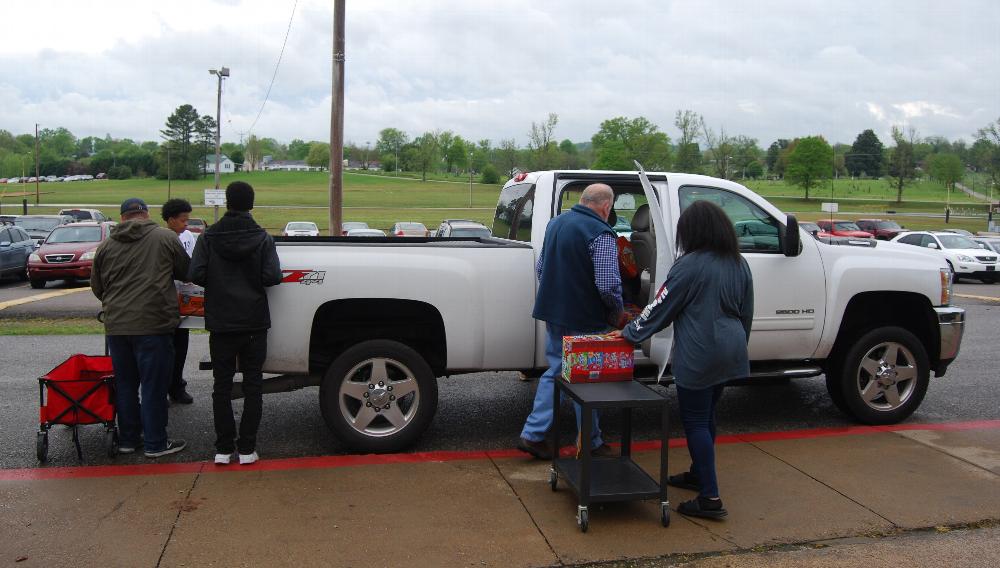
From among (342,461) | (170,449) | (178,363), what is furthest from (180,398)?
(342,461)

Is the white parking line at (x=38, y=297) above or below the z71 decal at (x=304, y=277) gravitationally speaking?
below

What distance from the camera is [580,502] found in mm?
4273

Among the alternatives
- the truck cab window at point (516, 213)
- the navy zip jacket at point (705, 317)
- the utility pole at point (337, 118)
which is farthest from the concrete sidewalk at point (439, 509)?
the utility pole at point (337, 118)

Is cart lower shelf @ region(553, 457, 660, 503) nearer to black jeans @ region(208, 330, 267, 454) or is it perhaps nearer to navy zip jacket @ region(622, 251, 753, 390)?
navy zip jacket @ region(622, 251, 753, 390)

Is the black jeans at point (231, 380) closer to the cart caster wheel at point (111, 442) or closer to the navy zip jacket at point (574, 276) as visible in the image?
the cart caster wheel at point (111, 442)

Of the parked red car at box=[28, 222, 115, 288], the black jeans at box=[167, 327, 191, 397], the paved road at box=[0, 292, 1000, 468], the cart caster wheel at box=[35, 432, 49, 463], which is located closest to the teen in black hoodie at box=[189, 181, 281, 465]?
the paved road at box=[0, 292, 1000, 468]

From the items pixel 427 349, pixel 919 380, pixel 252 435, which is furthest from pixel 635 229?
pixel 252 435

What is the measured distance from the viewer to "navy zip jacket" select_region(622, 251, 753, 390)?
431 centimetres

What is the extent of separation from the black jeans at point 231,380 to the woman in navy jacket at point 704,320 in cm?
246

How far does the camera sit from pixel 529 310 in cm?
568

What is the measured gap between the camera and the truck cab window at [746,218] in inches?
242

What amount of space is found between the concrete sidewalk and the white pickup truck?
1.91 ft

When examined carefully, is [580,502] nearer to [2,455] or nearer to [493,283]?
[493,283]

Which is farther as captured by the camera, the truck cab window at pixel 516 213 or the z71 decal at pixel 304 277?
the truck cab window at pixel 516 213
